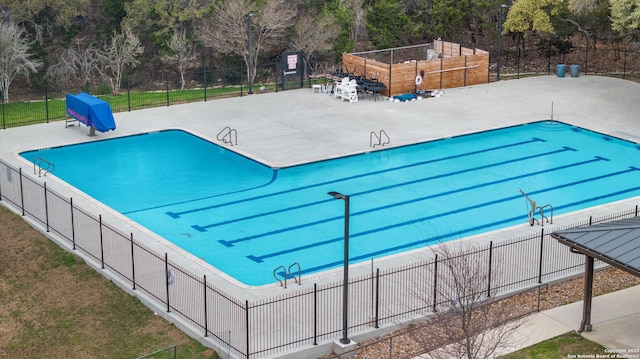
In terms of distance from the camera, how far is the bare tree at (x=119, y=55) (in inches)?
2087

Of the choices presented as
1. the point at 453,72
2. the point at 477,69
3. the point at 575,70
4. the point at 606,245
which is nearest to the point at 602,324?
the point at 606,245

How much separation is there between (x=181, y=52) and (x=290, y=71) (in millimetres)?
8045

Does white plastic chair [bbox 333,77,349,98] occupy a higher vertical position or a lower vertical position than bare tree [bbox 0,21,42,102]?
lower

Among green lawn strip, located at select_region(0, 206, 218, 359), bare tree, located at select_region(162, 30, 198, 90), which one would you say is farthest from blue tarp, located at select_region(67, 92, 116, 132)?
bare tree, located at select_region(162, 30, 198, 90)

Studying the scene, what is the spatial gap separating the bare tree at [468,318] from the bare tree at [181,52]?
99.8ft

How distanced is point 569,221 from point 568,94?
17441 millimetres

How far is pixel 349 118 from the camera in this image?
42719mm

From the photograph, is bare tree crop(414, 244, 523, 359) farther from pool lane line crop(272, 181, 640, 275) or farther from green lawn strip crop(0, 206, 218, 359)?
green lawn strip crop(0, 206, 218, 359)

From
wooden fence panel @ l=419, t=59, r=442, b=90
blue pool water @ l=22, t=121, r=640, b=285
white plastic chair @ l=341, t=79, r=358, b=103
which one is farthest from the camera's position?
wooden fence panel @ l=419, t=59, r=442, b=90

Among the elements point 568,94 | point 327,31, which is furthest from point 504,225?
point 327,31

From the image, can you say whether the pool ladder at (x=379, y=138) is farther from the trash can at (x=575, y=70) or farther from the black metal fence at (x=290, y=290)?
the trash can at (x=575, y=70)

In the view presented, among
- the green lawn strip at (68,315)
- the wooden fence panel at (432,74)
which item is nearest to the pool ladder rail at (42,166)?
the green lawn strip at (68,315)

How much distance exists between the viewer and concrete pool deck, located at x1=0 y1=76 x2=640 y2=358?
39156mm

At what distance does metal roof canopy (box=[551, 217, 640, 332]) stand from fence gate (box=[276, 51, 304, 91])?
26.6 metres
